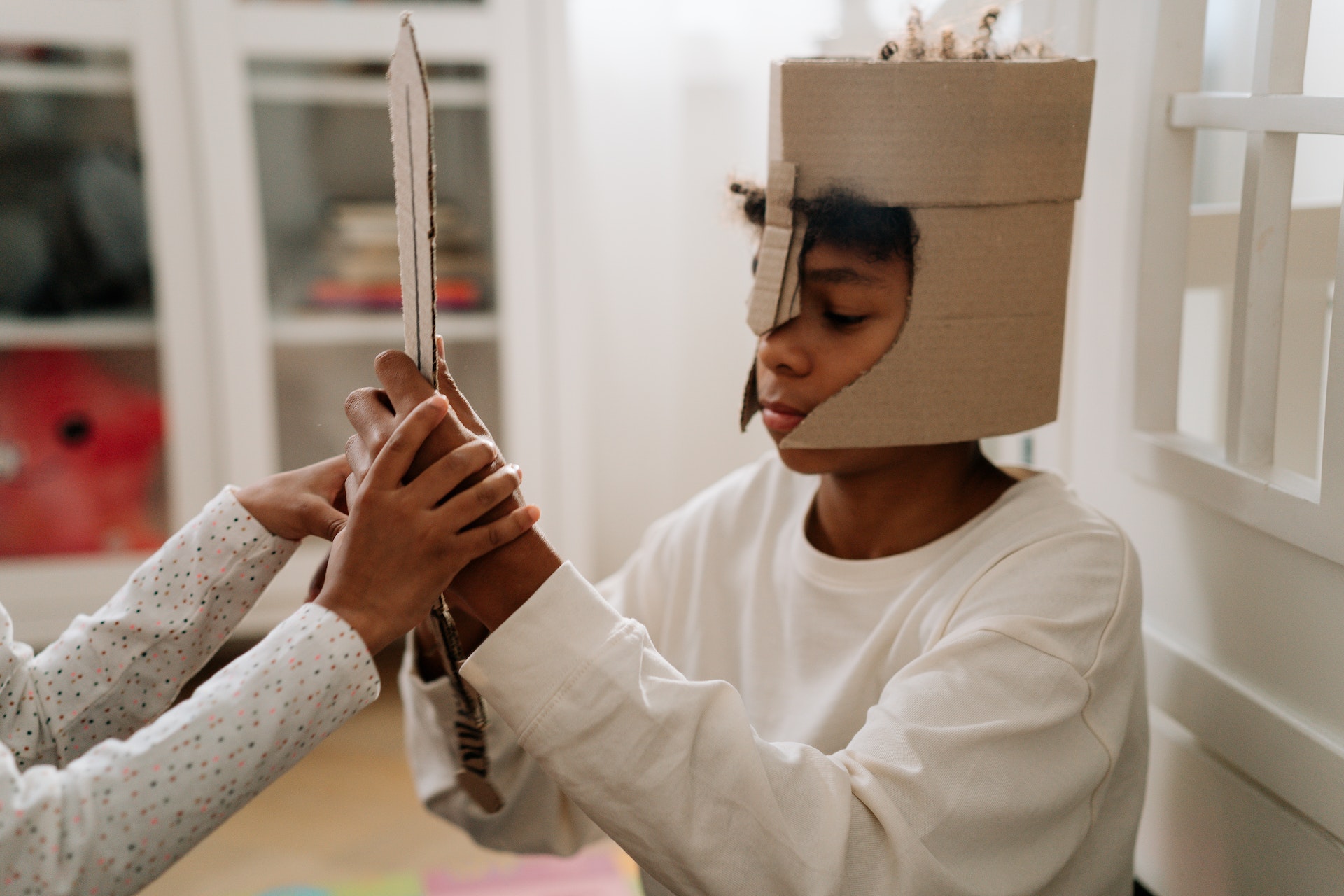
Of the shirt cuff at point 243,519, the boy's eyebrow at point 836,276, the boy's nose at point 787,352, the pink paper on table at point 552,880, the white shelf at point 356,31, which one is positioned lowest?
the pink paper on table at point 552,880

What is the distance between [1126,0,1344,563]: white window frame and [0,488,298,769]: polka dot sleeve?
2.20ft

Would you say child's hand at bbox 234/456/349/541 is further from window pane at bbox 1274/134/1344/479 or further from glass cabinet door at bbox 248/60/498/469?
glass cabinet door at bbox 248/60/498/469

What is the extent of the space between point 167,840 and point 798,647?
0.49 m

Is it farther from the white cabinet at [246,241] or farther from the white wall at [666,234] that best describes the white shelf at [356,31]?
the white wall at [666,234]

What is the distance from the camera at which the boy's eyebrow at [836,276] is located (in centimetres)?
77

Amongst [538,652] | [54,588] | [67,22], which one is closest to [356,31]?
[67,22]

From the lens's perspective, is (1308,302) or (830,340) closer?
(830,340)

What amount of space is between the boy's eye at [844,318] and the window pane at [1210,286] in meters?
0.31

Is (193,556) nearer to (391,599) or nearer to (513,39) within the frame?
(391,599)

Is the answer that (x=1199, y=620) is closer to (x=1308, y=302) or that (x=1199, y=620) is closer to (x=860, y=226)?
(x=1308, y=302)

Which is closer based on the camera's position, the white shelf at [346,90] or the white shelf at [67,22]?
the white shelf at [67,22]

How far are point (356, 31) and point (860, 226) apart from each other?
1292 millimetres

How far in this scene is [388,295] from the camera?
194cm

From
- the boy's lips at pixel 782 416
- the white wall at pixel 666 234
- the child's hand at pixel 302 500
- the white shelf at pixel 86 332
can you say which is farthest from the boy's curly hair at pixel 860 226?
the white shelf at pixel 86 332
